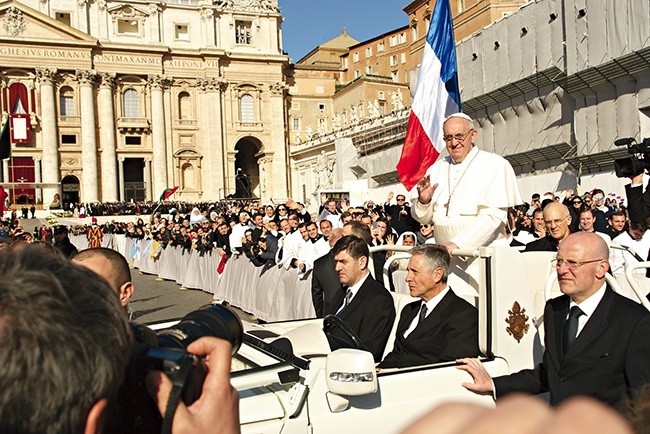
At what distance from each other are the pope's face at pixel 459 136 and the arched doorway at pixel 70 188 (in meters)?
58.4

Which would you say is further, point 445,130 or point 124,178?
point 124,178

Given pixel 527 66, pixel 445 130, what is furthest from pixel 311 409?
pixel 527 66

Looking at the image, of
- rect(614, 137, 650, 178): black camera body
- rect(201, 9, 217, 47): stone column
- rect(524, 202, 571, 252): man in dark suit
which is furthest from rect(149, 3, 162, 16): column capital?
rect(614, 137, 650, 178): black camera body

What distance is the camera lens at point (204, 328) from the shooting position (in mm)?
1583

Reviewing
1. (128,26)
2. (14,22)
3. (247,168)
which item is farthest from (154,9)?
(247,168)

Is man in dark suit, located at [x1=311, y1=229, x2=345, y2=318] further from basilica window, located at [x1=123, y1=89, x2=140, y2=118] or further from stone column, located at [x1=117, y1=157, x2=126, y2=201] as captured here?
basilica window, located at [x1=123, y1=89, x2=140, y2=118]

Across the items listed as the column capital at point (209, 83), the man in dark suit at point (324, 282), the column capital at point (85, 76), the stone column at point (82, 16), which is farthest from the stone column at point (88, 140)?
the man in dark suit at point (324, 282)

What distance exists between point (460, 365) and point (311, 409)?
1.11m

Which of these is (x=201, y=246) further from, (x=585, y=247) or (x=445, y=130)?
(x=585, y=247)

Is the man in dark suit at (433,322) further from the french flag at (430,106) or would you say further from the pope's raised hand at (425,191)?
the french flag at (430,106)

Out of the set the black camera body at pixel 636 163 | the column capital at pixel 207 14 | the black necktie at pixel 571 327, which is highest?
the column capital at pixel 207 14

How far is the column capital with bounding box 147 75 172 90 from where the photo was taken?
201ft

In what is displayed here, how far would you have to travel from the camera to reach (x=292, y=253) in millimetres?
11578

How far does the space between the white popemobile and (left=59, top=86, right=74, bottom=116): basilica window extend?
59586mm
